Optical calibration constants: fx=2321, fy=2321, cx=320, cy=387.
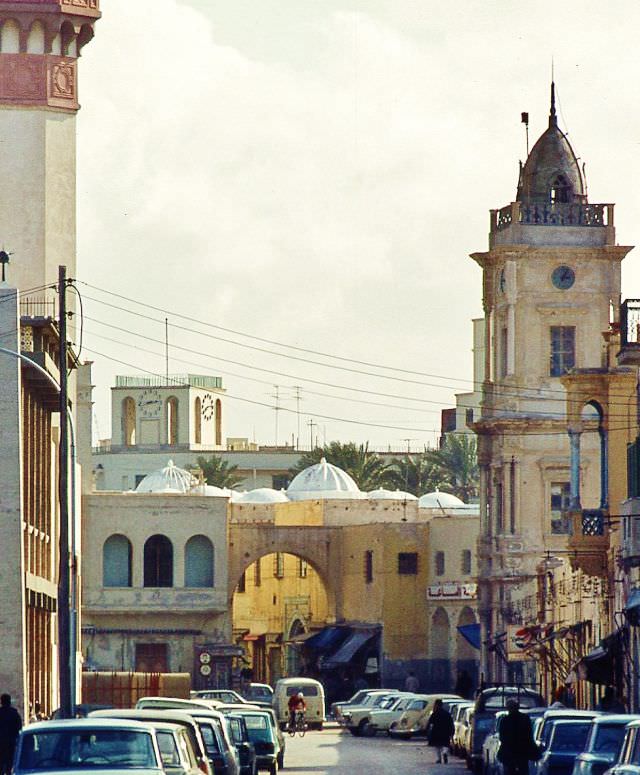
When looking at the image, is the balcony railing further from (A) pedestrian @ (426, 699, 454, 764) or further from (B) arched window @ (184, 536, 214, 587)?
(A) pedestrian @ (426, 699, 454, 764)

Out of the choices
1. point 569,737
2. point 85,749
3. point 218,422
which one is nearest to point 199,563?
point 569,737

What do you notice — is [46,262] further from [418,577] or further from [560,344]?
[418,577]

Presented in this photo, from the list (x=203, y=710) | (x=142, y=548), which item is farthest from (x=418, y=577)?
(x=203, y=710)

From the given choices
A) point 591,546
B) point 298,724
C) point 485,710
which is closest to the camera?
point 485,710

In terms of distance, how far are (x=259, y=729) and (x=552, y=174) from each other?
130 ft

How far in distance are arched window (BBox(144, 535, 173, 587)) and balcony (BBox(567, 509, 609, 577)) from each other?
4077 cm

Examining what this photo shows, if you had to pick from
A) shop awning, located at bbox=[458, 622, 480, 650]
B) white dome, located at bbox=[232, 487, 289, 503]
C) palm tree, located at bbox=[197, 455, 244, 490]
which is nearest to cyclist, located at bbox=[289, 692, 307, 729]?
shop awning, located at bbox=[458, 622, 480, 650]

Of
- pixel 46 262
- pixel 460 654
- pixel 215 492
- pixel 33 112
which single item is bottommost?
pixel 460 654

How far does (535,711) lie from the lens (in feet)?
120

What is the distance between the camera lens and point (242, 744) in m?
34.0

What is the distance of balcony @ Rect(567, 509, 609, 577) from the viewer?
171ft

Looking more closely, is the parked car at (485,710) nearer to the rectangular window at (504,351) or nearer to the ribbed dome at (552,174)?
the rectangular window at (504,351)

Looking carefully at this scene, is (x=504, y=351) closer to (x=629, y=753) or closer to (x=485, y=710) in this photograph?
(x=485, y=710)

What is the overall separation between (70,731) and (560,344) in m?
54.2
